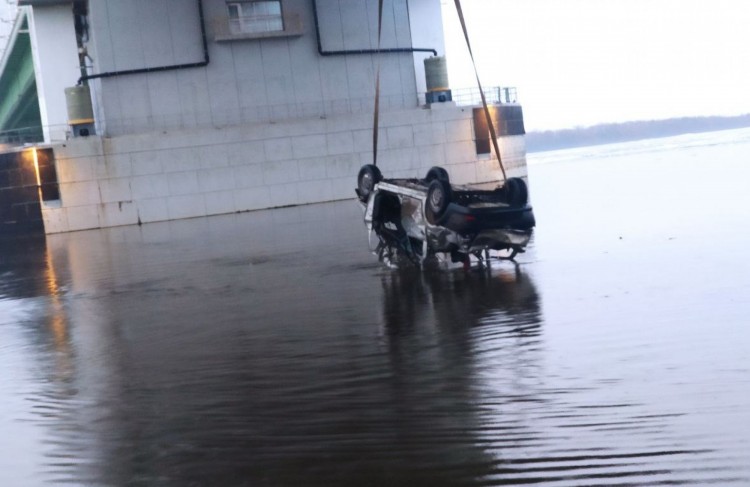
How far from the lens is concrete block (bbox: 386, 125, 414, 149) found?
136ft

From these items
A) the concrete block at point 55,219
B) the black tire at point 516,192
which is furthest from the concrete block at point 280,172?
the black tire at point 516,192

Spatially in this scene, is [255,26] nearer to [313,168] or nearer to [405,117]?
[313,168]

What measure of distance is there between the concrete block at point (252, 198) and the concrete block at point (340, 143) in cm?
294

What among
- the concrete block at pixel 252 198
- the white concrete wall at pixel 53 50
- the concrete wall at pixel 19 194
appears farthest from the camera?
the white concrete wall at pixel 53 50

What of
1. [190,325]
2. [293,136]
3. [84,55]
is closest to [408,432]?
[190,325]

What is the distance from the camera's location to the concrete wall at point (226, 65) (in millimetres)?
39500

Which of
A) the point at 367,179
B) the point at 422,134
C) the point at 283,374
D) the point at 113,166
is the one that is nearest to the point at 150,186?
the point at 113,166

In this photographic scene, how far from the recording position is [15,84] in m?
70.4

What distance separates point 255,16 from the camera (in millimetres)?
40875

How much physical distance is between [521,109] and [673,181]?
62.5ft

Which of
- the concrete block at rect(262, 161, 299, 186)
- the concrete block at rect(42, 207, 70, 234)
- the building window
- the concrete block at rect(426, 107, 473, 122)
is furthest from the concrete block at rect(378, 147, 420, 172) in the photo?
the concrete block at rect(42, 207, 70, 234)

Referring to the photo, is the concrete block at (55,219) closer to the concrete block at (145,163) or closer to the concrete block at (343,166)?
the concrete block at (145,163)

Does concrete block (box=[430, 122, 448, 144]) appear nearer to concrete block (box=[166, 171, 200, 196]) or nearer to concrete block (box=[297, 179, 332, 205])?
concrete block (box=[297, 179, 332, 205])

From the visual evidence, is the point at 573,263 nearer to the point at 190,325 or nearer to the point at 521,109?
the point at 190,325
